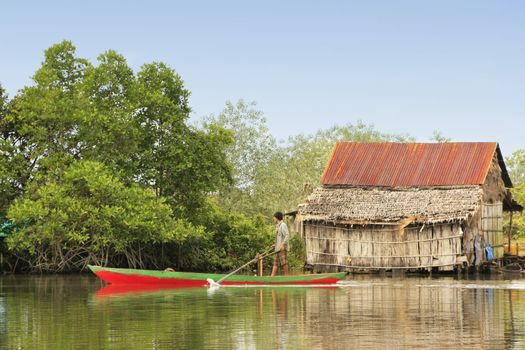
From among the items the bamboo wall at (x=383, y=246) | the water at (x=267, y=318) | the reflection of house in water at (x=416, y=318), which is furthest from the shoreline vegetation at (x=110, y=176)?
the reflection of house in water at (x=416, y=318)

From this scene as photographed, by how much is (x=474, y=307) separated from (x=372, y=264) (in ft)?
55.8

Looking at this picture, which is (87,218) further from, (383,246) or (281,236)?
(281,236)

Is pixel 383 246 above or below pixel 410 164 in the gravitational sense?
below

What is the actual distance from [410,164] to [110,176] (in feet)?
41.9

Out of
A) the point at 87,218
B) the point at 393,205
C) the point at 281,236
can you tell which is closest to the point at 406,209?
the point at 393,205

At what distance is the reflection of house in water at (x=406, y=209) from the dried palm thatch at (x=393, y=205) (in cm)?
4

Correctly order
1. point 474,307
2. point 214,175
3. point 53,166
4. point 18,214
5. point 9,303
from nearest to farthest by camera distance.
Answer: point 474,307, point 9,303, point 18,214, point 53,166, point 214,175

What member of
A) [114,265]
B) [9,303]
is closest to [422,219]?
[114,265]

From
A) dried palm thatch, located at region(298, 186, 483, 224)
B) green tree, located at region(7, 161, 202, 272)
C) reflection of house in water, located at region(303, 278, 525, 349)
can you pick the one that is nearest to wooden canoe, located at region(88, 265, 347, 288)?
reflection of house in water, located at region(303, 278, 525, 349)

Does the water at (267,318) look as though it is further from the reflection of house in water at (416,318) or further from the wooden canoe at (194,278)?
the wooden canoe at (194,278)

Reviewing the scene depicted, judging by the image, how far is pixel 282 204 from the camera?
65.1m

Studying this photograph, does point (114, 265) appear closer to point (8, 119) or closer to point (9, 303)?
point (8, 119)

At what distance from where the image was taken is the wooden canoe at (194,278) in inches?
989

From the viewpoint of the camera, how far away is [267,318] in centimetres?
1642
